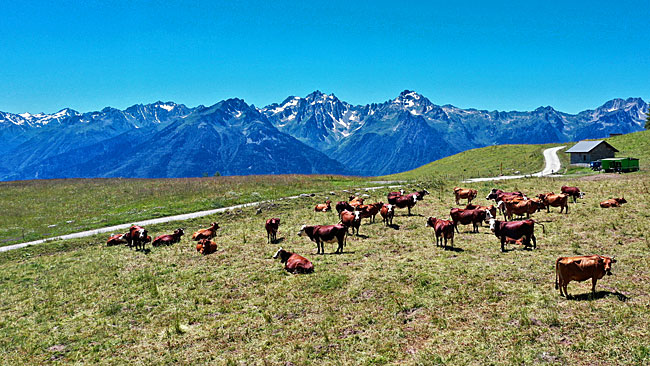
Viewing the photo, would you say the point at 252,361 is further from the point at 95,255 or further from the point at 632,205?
the point at 632,205

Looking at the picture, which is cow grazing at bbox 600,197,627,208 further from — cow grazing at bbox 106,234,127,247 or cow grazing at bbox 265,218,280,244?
cow grazing at bbox 106,234,127,247

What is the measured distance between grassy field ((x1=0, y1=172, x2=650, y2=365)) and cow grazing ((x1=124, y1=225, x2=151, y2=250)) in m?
2.77

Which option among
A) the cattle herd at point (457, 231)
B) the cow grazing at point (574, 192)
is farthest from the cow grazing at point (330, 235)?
the cow grazing at point (574, 192)

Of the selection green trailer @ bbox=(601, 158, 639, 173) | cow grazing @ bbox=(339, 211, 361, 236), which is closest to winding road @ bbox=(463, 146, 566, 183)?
green trailer @ bbox=(601, 158, 639, 173)

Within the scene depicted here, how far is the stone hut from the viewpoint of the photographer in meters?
65.8

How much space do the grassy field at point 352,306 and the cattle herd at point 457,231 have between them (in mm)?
714

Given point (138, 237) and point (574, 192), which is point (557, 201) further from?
point (138, 237)

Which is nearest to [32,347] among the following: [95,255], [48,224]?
[95,255]

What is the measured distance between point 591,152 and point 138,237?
72.9 meters

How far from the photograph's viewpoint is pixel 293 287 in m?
15.3

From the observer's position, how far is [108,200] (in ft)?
186

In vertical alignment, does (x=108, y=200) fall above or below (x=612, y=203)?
above

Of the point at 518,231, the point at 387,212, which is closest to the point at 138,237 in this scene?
the point at 387,212

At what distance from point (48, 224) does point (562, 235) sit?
167 feet
